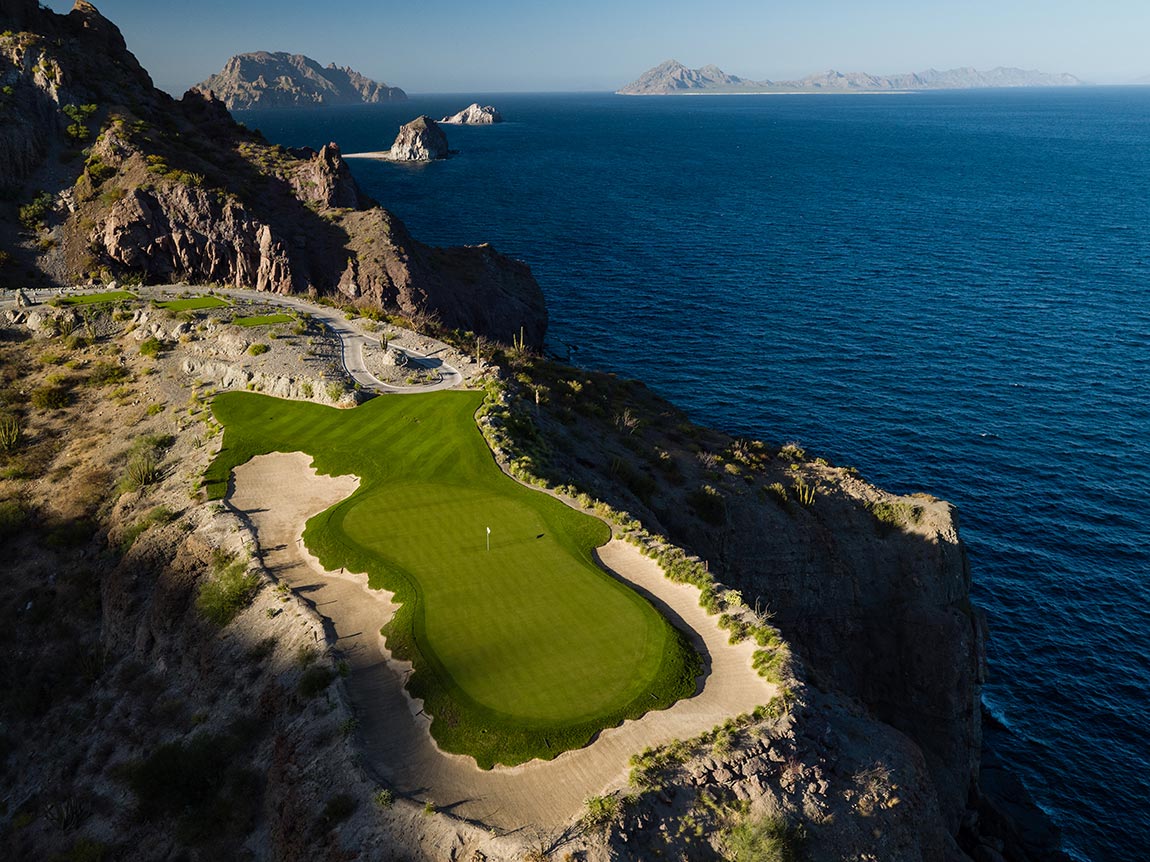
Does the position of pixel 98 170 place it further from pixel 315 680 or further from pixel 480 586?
pixel 315 680

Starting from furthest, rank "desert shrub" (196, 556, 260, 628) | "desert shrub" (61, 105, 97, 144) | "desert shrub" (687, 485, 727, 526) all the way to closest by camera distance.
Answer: "desert shrub" (61, 105, 97, 144) → "desert shrub" (687, 485, 727, 526) → "desert shrub" (196, 556, 260, 628)

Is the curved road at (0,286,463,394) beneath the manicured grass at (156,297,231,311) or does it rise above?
beneath

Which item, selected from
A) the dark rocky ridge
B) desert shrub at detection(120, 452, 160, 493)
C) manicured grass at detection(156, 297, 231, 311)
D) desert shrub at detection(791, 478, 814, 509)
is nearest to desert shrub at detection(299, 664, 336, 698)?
desert shrub at detection(120, 452, 160, 493)

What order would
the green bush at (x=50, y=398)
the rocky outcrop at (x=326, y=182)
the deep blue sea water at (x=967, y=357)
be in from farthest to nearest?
the rocky outcrop at (x=326, y=182) < the deep blue sea water at (x=967, y=357) < the green bush at (x=50, y=398)

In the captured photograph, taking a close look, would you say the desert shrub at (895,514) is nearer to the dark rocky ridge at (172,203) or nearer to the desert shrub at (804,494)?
the desert shrub at (804,494)

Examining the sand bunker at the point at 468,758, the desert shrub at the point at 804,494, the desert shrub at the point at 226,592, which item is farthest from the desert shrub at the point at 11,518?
the desert shrub at the point at 804,494

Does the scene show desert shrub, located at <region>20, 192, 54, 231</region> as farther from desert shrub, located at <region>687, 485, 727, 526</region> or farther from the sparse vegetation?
desert shrub, located at <region>687, 485, 727, 526</region>
